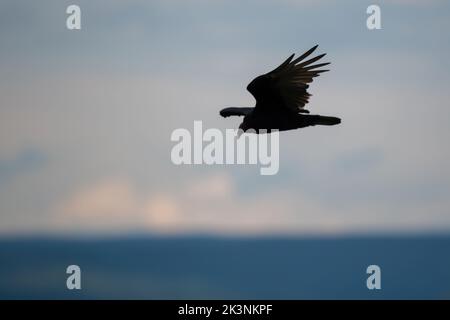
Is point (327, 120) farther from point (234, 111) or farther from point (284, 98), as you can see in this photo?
point (234, 111)

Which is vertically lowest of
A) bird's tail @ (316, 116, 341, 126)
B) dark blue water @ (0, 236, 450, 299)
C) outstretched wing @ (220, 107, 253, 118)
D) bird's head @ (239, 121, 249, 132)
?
bird's tail @ (316, 116, 341, 126)

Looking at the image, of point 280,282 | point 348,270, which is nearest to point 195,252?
point 348,270

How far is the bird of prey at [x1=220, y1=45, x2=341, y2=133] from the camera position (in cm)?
2041

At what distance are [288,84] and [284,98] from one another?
32cm

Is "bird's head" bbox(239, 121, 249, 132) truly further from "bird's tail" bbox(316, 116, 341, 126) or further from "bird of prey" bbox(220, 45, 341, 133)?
"bird's tail" bbox(316, 116, 341, 126)

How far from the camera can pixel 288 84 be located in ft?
67.7

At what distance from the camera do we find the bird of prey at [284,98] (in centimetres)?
2041

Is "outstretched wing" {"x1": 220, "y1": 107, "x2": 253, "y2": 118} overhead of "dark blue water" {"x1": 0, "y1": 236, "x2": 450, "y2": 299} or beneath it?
beneath

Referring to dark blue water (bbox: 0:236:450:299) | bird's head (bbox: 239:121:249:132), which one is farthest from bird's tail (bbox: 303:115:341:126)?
dark blue water (bbox: 0:236:450:299)

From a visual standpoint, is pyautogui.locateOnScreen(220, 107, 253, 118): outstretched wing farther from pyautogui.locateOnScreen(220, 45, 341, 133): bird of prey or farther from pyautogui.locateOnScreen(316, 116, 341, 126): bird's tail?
pyautogui.locateOnScreen(316, 116, 341, 126): bird's tail

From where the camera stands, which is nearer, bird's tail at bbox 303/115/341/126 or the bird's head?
bird's tail at bbox 303/115/341/126

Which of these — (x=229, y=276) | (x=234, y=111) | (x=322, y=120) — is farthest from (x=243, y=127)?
(x=229, y=276)

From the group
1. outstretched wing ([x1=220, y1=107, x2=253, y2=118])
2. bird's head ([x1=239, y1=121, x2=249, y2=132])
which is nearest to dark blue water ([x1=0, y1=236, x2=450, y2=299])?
outstretched wing ([x1=220, y1=107, x2=253, y2=118])
